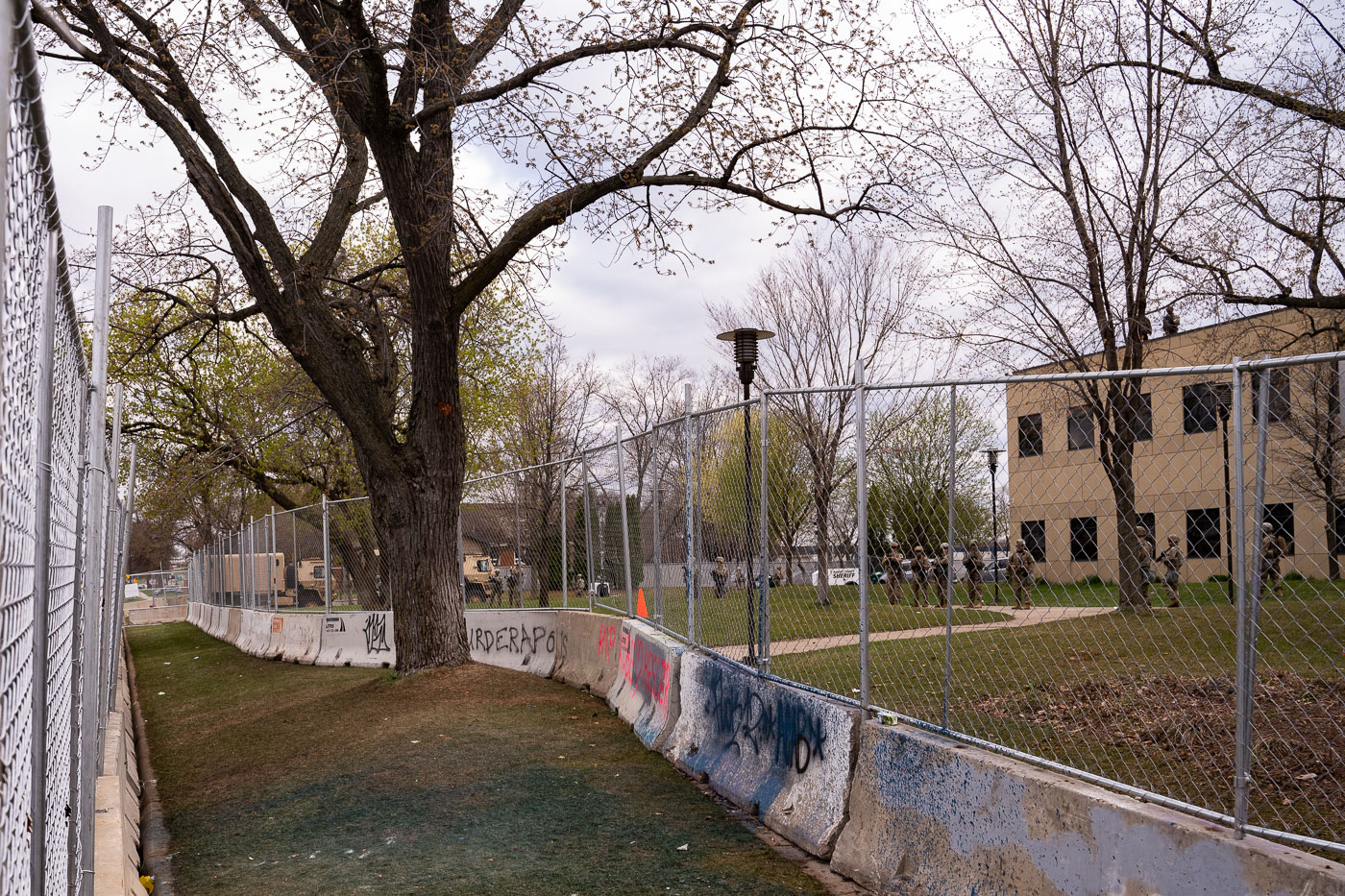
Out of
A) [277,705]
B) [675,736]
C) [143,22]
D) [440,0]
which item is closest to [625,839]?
[675,736]

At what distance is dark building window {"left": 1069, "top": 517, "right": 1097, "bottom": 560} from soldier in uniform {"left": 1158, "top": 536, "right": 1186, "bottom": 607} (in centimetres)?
66

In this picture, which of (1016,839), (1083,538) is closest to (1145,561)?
(1083,538)

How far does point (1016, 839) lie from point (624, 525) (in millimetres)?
7665

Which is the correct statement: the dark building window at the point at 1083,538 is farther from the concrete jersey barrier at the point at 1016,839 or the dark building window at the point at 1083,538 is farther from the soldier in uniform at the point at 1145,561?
the concrete jersey barrier at the point at 1016,839

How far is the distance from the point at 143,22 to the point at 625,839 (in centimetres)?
1074

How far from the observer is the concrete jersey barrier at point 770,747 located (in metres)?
6.00

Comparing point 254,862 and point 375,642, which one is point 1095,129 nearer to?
point 375,642

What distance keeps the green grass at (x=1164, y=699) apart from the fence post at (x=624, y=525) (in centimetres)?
181

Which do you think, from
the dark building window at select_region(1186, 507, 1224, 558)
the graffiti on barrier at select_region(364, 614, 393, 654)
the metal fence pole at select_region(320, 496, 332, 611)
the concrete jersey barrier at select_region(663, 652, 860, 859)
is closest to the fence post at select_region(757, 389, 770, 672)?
the concrete jersey barrier at select_region(663, 652, 860, 859)

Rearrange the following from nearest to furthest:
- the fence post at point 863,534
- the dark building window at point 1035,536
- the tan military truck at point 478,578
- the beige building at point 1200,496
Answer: the beige building at point 1200,496
the dark building window at point 1035,536
the fence post at point 863,534
the tan military truck at point 478,578

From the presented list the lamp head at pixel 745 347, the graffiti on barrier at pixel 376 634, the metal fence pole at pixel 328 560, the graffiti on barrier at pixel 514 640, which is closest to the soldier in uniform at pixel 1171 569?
the lamp head at pixel 745 347

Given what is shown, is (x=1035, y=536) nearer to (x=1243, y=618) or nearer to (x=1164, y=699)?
(x=1243, y=618)

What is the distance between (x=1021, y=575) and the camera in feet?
17.8

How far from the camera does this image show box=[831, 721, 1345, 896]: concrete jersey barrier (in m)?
3.60
